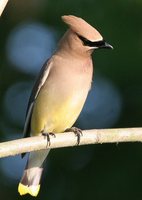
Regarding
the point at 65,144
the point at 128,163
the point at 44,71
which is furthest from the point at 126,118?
the point at 65,144

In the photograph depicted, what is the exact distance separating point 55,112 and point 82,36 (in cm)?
44

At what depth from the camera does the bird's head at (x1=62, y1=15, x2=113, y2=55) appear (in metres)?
4.99

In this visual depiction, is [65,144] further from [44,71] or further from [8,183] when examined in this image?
[8,183]

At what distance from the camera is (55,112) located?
5301mm

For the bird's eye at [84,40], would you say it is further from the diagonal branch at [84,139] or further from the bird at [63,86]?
the diagonal branch at [84,139]

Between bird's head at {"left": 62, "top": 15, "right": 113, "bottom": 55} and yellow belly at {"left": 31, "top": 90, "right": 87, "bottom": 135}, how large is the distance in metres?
0.26

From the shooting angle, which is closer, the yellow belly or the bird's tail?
the yellow belly

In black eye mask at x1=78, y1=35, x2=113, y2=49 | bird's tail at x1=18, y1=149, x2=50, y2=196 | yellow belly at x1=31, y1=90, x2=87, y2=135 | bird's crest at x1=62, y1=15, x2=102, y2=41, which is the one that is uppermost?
bird's crest at x1=62, y1=15, x2=102, y2=41

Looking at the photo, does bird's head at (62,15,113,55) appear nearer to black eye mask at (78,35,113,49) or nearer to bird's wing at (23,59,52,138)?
black eye mask at (78,35,113,49)

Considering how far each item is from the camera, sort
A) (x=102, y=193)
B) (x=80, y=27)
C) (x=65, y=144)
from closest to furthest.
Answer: (x=65, y=144), (x=80, y=27), (x=102, y=193)

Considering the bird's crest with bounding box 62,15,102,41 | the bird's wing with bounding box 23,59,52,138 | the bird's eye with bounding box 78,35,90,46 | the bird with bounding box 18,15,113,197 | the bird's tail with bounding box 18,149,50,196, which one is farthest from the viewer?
the bird's tail with bounding box 18,149,50,196

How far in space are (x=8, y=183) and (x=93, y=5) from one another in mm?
1216

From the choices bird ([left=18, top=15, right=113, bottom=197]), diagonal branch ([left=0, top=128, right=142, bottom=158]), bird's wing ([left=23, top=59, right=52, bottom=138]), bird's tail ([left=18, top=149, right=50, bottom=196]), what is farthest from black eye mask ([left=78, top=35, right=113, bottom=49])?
bird's tail ([left=18, top=149, right=50, bottom=196])

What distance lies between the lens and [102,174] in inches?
241
